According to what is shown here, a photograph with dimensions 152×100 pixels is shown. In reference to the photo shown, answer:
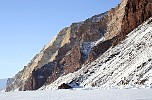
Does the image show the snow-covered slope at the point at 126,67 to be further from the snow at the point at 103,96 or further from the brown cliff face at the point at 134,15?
the snow at the point at 103,96

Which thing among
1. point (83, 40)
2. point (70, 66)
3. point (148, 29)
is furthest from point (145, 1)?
point (83, 40)

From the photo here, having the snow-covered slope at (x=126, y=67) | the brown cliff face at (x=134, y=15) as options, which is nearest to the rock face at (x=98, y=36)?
the brown cliff face at (x=134, y=15)

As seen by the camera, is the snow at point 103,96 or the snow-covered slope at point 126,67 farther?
the snow-covered slope at point 126,67

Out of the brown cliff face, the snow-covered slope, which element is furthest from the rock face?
the snow-covered slope

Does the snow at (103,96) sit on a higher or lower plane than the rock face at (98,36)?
lower

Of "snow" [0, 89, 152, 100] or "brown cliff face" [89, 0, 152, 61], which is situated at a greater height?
"brown cliff face" [89, 0, 152, 61]

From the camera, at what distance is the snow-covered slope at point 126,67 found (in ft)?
214

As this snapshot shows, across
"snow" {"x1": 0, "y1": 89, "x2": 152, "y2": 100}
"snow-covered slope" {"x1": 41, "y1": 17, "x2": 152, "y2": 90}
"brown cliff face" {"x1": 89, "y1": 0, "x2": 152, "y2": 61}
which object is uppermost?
"brown cliff face" {"x1": 89, "y1": 0, "x2": 152, "y2": 61}

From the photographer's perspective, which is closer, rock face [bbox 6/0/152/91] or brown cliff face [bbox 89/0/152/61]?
brown cliff face [bbox 89/0/152/61]

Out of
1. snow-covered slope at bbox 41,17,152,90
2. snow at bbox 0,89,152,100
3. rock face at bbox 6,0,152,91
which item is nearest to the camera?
snow at bbox 0,89,152,100

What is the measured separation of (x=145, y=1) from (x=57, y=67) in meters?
82.6

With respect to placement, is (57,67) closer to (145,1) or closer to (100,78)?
(145,1)

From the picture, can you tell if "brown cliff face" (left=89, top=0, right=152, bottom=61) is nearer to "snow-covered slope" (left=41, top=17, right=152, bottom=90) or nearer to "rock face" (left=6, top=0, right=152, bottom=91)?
"rock face" (left=6, top=0, right=152, bottom=91)

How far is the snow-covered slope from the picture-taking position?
65.1 metres
